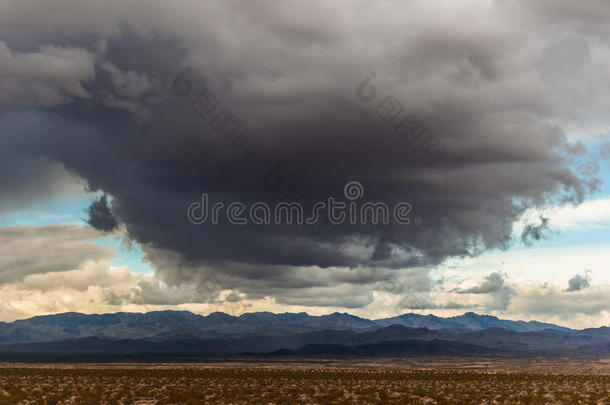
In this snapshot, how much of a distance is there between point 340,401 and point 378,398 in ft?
24.7

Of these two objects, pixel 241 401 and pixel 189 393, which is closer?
pixel 241 401

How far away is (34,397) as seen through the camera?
89.3 meters

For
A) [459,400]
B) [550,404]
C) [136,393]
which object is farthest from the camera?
[136,393]

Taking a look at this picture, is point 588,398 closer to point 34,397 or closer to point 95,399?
point 95,399

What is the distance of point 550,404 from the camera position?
285ft

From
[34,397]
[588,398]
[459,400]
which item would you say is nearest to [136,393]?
[34,397]

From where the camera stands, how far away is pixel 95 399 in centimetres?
8975

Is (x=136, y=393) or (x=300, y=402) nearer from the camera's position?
(x=300, y=402)

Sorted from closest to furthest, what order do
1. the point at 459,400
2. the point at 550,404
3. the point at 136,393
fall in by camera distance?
the point at 550,404, the point at 459,400, the point at 136,393

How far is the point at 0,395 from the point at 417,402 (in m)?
59.0

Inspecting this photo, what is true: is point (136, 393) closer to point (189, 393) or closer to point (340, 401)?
point (189, 393)

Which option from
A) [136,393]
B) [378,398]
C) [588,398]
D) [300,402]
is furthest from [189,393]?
[588,398]

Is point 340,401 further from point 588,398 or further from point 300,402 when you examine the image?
point 588,398

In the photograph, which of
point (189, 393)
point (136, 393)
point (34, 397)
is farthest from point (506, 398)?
point (34, 397)
